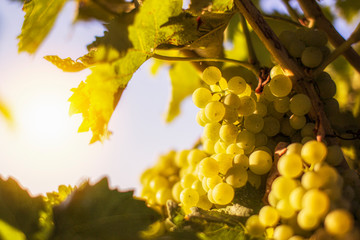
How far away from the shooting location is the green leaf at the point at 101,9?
1050 millimetres

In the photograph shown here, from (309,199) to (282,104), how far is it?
0.21 meters

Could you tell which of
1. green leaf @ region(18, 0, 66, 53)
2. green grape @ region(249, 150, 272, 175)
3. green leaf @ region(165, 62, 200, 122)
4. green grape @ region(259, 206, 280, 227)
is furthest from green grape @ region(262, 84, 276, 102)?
green leaf @ region(165, 62, 200, 122)

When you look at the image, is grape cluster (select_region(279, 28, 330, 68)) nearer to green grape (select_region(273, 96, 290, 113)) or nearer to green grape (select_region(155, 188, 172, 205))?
green grape (select_region(273, 96, 290, 113))

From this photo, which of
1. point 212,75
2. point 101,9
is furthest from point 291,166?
point 101,9

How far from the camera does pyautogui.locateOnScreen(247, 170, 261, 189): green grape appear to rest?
0.62 meters

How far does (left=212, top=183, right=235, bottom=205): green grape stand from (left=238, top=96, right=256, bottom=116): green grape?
0.13 metres

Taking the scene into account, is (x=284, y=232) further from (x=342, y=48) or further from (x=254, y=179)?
(x=342, y=48)

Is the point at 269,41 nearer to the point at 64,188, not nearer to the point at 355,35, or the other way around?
the point at 355,35

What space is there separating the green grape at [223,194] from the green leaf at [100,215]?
0.10 metres

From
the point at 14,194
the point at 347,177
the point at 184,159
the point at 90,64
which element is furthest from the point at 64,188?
the point at 347,177

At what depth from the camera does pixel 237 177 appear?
598mm

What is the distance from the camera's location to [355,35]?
1.93ft

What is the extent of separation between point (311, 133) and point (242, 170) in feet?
0.40

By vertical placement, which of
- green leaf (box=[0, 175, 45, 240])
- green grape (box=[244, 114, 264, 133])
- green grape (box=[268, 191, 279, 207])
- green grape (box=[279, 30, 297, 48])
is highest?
green grape (box=[279, 30, 297, 48])
